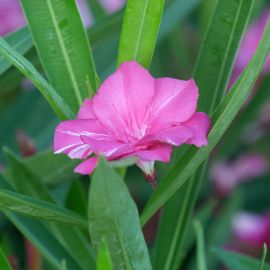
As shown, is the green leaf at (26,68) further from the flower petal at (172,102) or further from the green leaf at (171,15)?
A: the green leaf at (171,15)

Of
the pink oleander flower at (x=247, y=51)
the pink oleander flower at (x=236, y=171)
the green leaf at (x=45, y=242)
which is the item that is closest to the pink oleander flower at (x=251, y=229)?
the pink oleander flower at (x=236, y=171)

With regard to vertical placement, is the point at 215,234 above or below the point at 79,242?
below

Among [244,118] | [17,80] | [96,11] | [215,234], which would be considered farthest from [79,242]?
[96,11]

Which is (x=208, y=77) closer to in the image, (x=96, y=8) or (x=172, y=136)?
(x=172, y=136)

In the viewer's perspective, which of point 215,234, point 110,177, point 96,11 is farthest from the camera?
point 96,11

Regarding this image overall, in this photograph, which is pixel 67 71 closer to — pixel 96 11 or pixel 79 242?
pixel 79 242
